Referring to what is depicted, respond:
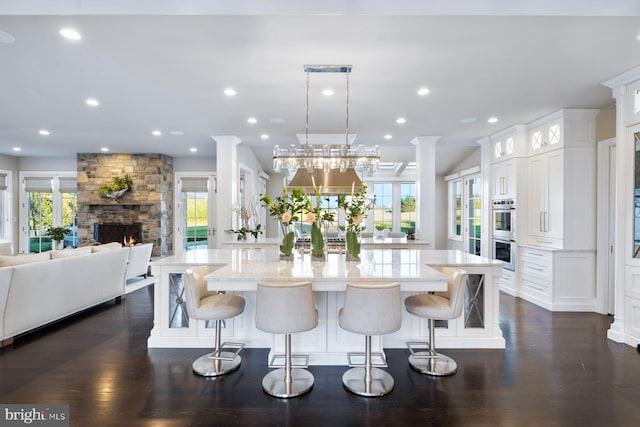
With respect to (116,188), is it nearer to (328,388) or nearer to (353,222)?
(353,222)

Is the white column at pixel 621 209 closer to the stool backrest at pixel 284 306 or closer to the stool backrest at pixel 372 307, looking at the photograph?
the stool backrest at pixel 372 307

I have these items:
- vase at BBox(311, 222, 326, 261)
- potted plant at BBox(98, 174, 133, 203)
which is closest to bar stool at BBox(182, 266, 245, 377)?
vase at BBox(311, 222, 326, 261)

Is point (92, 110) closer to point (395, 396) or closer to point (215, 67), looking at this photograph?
point (215, 67)

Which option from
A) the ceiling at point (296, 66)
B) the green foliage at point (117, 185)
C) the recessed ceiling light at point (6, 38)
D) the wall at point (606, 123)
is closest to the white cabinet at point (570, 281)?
the wall at point (606, 123)

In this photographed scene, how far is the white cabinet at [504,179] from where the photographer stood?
532 centimetres

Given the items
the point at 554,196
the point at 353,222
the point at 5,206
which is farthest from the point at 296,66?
the point at 5,206

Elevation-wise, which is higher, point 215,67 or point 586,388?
point 215,67

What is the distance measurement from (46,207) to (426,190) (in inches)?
364

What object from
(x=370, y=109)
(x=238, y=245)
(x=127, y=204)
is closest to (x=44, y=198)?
(x=127, y=204)

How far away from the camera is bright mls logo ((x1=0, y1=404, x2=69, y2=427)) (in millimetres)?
2176

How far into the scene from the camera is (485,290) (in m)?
3.30

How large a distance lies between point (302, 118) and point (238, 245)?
223cm

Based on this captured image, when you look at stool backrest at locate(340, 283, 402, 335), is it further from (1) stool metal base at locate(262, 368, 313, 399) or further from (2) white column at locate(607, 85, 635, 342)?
(2) white column at locate(607, 85, 635, 342)

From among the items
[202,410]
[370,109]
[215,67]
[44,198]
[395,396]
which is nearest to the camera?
[202,410]
